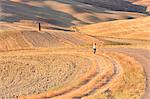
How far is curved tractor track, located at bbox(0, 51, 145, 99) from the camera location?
3022cm

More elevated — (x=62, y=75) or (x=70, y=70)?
(x=70, y=70)

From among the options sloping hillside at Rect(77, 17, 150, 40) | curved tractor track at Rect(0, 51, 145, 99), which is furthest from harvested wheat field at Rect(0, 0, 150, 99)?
sloping hillside at Rect(77, 17, 150, 40)

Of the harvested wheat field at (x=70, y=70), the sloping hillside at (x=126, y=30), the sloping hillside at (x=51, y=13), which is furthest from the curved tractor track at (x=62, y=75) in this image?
the sloping hillside at (x=51, y=13)

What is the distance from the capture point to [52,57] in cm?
4750

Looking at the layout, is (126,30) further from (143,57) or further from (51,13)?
(51,13)

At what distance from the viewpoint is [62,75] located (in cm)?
3775

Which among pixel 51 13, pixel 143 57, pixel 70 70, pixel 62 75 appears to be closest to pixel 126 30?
pixel 143 57

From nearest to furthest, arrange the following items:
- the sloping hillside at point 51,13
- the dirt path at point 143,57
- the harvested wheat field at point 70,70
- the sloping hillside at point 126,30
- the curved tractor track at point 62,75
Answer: the dirt path at point 143,57, the harvested wheat field at point 70,70, the curved tractor track at point 62,75, the sloping hillside at point 126,30, the sloping hillside at point 51,13

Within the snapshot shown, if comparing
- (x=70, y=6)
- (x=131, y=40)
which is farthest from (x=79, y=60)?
(x=70, y=6)

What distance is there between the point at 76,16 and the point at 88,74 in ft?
378

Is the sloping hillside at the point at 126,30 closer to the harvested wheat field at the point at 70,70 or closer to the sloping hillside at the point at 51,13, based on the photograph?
the harvested wheat field at the point at 70,70

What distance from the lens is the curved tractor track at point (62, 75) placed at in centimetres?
3022

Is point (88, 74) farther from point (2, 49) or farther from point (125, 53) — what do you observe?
point (2, 49)

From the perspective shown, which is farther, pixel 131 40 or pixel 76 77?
pixel 131 40
